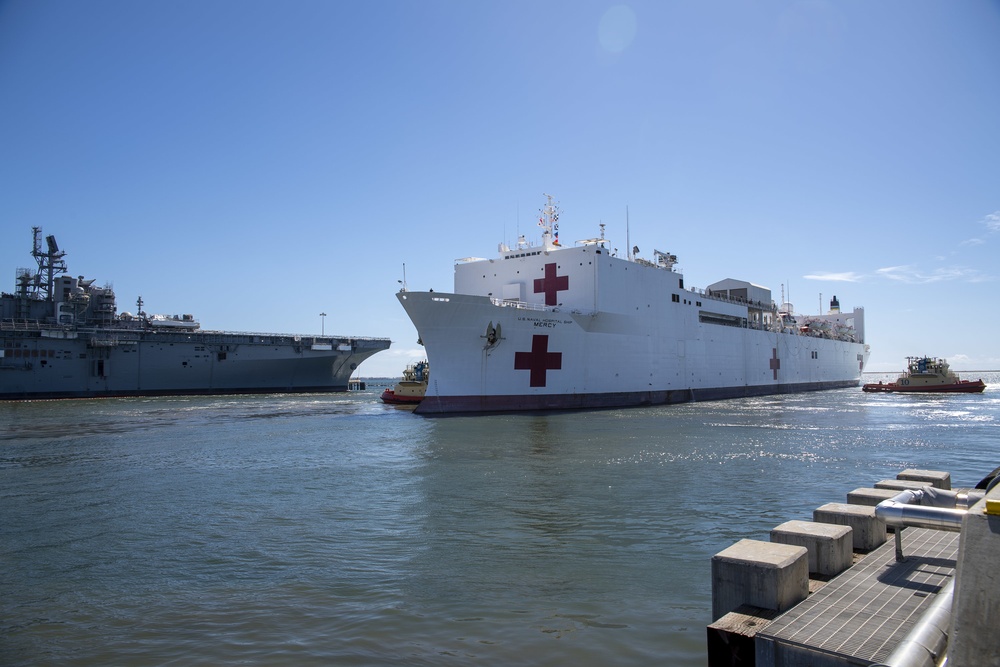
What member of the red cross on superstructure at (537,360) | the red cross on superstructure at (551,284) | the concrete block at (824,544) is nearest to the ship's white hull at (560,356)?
the red cross on superstructure at (537,360)

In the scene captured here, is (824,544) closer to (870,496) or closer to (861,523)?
(861,523)

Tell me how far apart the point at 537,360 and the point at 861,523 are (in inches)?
584

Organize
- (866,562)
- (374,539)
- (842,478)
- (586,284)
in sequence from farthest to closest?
(586,284) → (842,478) → (374,539) → (866,562)

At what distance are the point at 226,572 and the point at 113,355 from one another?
3035 centimetres

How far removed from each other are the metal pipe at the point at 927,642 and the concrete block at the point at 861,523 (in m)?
1.22

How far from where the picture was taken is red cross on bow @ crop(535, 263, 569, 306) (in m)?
20.2

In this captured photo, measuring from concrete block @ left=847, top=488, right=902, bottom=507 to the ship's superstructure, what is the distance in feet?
42.0

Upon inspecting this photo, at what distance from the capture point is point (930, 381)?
3291 cm

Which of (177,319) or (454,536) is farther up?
(177,319)

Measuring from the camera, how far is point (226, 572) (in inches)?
179

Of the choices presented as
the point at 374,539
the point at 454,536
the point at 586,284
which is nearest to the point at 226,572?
A: the point at 374,539

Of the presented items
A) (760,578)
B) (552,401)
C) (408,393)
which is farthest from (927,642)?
(408,393)

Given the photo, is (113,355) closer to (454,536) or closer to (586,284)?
(586,284)

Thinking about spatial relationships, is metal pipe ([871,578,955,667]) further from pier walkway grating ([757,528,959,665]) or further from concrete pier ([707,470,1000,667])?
pier walkway grating ([757,528,959,665])
